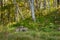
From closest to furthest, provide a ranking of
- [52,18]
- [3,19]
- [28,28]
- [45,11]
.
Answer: [28,28] → [52,18] → [45,11] → [3,19]

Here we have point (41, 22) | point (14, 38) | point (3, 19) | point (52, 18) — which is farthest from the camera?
point (3, 19)

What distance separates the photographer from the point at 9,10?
25.8 m

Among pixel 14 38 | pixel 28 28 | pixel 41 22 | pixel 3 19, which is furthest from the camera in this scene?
pixel 3 19

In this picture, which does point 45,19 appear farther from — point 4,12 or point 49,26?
point 4,12

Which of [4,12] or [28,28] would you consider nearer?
[28,28]

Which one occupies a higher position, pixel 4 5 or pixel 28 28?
pixel 4 5

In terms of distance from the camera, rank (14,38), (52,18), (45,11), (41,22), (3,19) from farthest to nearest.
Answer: (3,19), (45,11), (52,18), (41,22), (14,38)

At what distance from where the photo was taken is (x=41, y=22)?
64.5ft

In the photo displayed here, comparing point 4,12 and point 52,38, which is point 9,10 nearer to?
point 4,12

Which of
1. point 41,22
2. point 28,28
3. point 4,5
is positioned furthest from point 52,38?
point 4,5

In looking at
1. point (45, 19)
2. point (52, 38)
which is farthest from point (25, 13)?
point (52, 38)

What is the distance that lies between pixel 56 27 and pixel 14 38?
622 centimetres

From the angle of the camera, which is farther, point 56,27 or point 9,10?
point 9,10

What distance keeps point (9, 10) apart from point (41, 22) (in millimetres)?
7296
